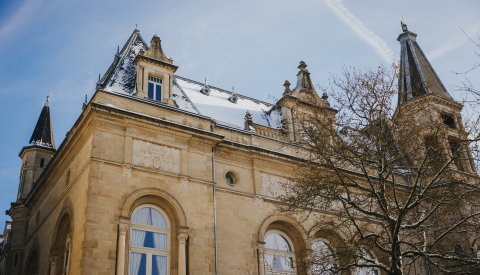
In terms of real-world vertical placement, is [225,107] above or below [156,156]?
above

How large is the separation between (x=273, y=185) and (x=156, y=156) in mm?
6786

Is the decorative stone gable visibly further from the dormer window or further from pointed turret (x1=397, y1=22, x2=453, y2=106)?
pointed turret (x1=397, y1=22, x2=453, y2=106)

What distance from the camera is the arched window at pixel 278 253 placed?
25.7 m

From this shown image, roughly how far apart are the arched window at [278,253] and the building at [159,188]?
54 mm

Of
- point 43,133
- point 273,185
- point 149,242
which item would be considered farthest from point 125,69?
point 43,133

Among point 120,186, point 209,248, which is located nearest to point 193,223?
point 209,248

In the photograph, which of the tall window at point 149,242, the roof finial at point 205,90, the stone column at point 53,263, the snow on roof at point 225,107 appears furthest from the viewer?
the roof finial at point 205,90

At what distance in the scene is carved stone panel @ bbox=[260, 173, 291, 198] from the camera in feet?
88.1

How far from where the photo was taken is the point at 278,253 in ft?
86.6

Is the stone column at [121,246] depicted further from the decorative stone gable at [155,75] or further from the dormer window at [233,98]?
the dormer window at [233,98]

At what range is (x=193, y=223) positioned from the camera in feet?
76.4

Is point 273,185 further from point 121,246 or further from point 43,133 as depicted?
point 43,133

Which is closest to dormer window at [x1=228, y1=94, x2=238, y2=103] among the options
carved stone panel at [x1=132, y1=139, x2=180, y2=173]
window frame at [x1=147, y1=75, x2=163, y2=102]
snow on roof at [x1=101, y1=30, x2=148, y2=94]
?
snow on roof at [x1=101, y1=30, x2=148, y2=94]

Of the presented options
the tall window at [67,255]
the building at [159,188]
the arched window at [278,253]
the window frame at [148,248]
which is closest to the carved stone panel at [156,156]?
the building at [159,188]
